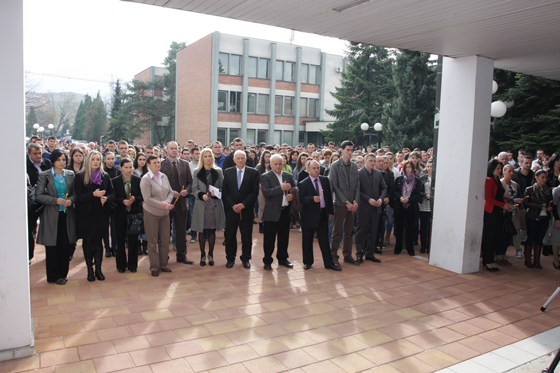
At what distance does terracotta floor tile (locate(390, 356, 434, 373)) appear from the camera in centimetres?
386

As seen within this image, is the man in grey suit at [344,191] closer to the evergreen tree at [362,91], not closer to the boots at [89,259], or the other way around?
the boots at [89,259]

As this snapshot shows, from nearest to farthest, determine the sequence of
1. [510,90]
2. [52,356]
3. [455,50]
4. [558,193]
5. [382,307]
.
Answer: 1. [52,356]
2. [382,307]
3. [455,50]
4. [558,193]
5. [510,90]

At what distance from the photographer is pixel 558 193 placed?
288 inches

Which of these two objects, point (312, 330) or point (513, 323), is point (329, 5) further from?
point (513, 323)

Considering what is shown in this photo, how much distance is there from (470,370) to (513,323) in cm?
160

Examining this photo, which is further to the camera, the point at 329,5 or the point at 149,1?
the point at 329,5

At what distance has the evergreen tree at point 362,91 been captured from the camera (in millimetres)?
31281

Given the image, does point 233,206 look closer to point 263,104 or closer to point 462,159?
point 462,159

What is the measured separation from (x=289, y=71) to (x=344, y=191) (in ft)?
108

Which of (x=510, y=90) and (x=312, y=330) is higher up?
(x=510, y=90)

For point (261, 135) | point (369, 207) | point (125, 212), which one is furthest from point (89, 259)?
point (261, 135)

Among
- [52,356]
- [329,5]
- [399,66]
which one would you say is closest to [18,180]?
[52,356]

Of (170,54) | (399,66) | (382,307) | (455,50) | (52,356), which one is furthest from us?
(170,54)

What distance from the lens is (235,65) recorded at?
35906 mm
